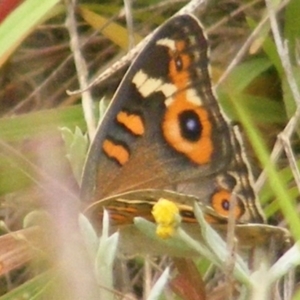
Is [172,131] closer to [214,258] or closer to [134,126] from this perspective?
[134,126]

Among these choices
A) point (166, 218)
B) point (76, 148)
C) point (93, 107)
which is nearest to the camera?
point (166, 218)

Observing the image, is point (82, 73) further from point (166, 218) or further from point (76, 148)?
point (166, 218)

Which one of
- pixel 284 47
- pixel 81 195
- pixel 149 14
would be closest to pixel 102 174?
pixel 81 195

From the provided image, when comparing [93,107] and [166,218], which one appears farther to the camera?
[93,107]

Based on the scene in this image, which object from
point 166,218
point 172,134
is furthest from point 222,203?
point 166,218

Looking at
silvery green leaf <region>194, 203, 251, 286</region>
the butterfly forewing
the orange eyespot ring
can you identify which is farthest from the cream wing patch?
silvery green leaf <region>194, 203, 251, 286</region>

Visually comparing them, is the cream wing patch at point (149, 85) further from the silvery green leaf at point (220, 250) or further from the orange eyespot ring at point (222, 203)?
the silvery green leaf at point (220, 250)
